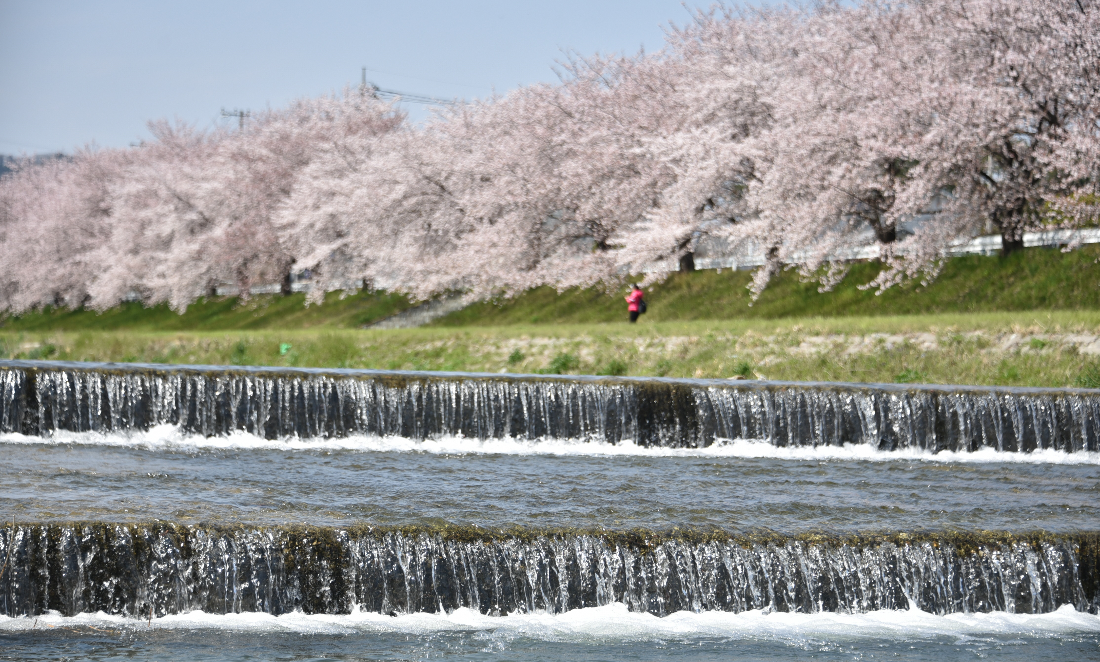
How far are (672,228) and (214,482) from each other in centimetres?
2238

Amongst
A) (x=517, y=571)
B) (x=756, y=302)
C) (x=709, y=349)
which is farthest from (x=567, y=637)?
(x=756, y=302)

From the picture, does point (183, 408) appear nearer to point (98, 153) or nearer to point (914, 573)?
point (914, 573)

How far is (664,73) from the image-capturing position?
34.9 m

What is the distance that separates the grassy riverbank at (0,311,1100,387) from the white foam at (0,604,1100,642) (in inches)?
470

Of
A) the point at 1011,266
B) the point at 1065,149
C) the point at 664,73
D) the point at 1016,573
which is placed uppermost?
the point at 664,73

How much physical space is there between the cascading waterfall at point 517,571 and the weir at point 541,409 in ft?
24.0

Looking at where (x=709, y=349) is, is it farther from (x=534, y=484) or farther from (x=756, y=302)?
(x=534, y=484)

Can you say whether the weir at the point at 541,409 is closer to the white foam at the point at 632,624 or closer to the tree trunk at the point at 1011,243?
the white foam at the point at 632,624

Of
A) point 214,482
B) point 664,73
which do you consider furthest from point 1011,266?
point 214,482

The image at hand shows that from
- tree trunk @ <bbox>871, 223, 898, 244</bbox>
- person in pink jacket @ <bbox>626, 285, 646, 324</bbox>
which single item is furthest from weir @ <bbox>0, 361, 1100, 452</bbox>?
person in pink jacket @ <bbox>626, 285, 646, 324</bbox>

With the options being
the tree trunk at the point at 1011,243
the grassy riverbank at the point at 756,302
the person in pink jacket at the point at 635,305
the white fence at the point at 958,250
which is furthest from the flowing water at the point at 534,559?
the person in pink jacket at the point at 635,305

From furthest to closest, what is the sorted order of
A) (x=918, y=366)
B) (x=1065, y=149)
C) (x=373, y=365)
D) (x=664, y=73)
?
(x=664, y=73) < (x=373, y=365) < (x=1065, y=149) < (x=918, y=366)

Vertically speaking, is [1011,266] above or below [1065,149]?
below

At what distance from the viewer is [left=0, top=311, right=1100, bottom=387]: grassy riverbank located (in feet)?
63.6
